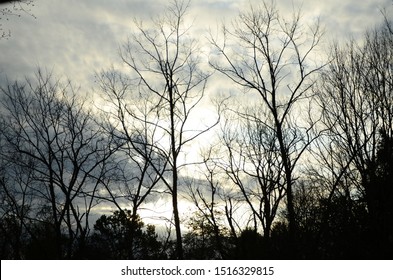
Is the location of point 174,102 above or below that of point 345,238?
above

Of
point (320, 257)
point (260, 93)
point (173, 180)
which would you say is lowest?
point (320, 257)

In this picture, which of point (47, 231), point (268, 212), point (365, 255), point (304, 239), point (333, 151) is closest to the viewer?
point (365, 255)

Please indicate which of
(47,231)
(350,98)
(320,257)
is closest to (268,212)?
(320,257)

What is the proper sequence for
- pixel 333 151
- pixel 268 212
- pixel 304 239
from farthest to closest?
pixel 268 212 < pixel 333 151 < pixel 304 239

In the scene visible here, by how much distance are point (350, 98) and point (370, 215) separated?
4261 millimetres

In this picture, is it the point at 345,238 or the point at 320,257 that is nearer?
the point at 345,238

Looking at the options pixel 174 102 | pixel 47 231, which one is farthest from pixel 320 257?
pixel 47 231

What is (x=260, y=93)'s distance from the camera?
13000 millimetres

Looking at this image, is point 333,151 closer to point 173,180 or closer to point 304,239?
→ point 304,239

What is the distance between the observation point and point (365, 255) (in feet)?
31.4

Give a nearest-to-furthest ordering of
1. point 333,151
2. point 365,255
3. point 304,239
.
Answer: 1. point 365,255
2. point 304,239
3. point 333,151

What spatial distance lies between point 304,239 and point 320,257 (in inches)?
39.4

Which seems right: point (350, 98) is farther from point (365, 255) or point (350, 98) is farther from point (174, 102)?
point (174, 102)

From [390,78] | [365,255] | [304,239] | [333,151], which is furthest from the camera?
[333,151]
